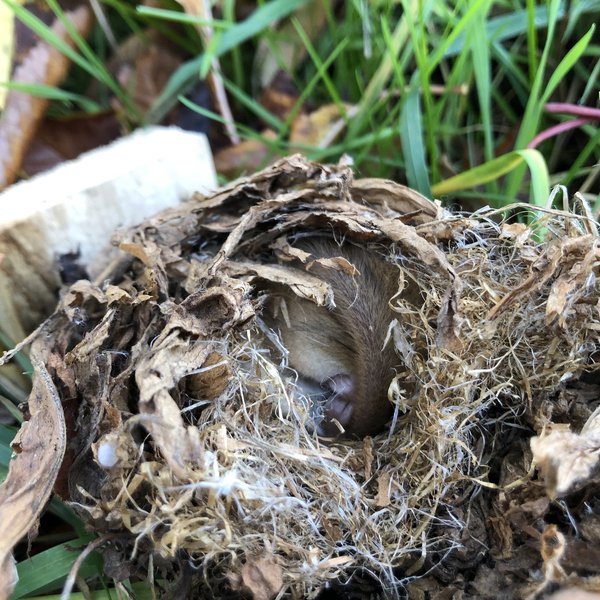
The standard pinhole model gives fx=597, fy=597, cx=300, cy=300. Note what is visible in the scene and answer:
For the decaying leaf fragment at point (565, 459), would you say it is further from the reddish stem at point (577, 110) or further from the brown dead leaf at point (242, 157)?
the brown dead leaf at point (242, 157)

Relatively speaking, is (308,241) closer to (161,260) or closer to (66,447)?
(161,260)

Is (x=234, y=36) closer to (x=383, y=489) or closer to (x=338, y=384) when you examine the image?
(x=338, y=384)

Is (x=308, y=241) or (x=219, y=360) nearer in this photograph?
(x=219, y=360)

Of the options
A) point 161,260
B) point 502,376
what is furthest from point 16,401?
point 502,376

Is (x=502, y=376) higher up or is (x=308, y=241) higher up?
(x=308, y=241)

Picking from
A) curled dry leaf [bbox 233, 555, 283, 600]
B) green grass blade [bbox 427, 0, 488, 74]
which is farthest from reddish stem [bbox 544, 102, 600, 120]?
curled dry leaf [bbox 233, 555, 283, 600]

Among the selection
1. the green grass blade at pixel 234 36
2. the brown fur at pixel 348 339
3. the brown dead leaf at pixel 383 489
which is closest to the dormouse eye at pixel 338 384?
the brown fur at pixel 348 339

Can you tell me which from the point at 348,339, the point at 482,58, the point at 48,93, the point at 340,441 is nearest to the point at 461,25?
the point at 482,58

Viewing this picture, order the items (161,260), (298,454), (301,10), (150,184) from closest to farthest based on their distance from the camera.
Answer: (298,454) < (161,260) < (150,184) < (301,10)
